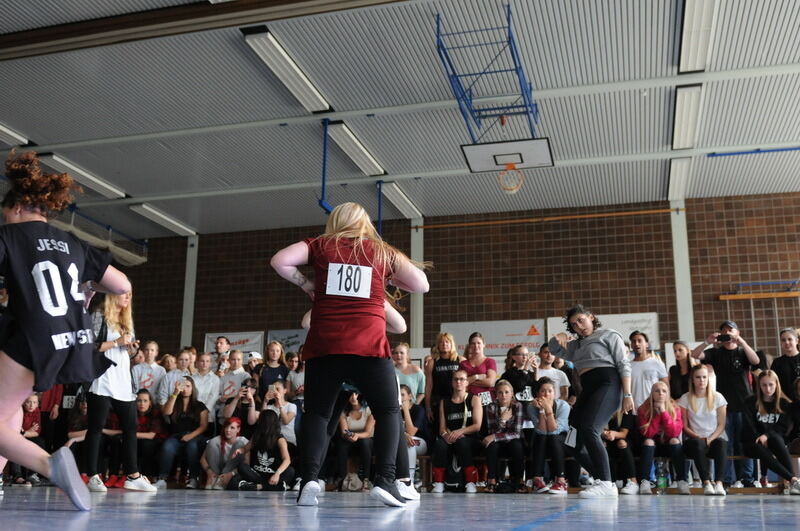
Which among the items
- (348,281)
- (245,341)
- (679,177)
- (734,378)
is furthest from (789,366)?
(245,341)

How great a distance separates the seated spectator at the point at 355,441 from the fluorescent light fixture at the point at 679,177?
22.5ft

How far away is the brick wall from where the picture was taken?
13250 mm

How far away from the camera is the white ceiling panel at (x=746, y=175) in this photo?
1209 cm

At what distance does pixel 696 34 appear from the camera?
8516 mm

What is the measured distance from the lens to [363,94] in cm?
1004

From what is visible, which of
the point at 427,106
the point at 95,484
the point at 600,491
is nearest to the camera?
the point at 600,491

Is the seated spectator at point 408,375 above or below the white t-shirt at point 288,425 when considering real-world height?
above

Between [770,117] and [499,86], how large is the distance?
4.05 m

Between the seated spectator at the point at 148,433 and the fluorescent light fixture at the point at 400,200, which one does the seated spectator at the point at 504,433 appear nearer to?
the seated spectator at the point at 148,433

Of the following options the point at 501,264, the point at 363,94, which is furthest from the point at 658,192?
the point at 363,94

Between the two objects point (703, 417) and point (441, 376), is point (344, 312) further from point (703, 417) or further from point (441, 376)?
point (703, 417)

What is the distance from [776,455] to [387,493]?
5.45 m

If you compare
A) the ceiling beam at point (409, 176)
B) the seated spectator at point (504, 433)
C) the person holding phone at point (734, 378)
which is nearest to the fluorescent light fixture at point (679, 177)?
the ceiling beam at point (409, 176)

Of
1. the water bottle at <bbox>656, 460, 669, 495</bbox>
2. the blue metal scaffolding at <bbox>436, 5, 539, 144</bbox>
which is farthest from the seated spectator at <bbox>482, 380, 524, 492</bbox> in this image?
the blue metal scaffolding at <bbox>436, 5, 539, 144</bbox>
